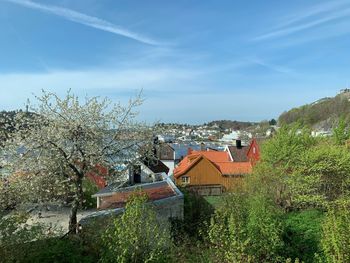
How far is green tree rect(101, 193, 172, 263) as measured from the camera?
10.4 meters

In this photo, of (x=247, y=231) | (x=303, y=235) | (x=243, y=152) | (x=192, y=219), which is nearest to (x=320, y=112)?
(x=243, y=152)

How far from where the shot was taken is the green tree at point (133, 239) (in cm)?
1041

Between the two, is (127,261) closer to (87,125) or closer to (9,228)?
(9,228)

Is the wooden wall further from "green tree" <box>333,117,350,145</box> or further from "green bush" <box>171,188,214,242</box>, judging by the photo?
"green bush" <box>171,188,214,242</box>

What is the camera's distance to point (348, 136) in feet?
110

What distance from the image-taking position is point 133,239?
34.3 feet

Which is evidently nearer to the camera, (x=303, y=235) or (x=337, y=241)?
(x=337, y=241)

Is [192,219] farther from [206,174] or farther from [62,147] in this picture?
[206,174]

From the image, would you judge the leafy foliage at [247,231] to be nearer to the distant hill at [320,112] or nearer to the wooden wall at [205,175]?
the wooden wall at [205,175]

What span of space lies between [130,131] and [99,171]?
206cm

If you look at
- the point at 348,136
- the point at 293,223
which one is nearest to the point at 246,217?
the point at 293,223

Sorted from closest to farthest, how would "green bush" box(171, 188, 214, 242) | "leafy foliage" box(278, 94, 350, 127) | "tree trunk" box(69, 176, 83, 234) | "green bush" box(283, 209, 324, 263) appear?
"tree trunk" box(69, 176, 83, 234), "green bush" box(171, 188, 214, 242), "green bush" box(283, 209, 324, 263), "leafy foliage" box(278, 94, 350, 127)

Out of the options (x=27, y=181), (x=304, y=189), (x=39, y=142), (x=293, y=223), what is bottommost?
(x=293, y=223)

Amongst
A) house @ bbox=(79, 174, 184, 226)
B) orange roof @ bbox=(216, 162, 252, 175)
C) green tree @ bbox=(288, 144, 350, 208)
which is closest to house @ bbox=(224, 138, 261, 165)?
orange roof @ bbox=(216, 162, 252, 175)
